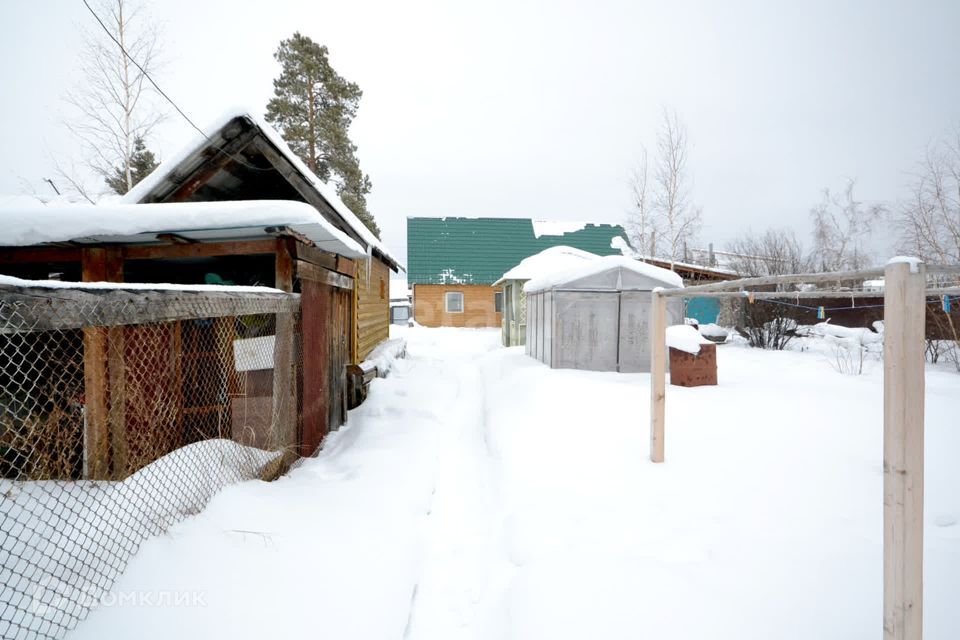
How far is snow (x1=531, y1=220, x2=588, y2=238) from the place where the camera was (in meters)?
25.7

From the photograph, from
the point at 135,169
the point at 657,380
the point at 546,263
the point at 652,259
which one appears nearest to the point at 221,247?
the point at 657,380

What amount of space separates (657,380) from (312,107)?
61.9 ft

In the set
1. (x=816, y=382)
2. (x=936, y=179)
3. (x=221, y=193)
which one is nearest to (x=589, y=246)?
(x=936, y=179)

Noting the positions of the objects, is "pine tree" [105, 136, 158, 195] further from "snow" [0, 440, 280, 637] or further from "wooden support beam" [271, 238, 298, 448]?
"snow" [0, 440, 280, 637]

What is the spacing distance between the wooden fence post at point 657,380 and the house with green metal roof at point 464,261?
719 inches

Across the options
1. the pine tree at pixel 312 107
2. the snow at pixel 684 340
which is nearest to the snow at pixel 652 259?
the snow at pixel 684 340

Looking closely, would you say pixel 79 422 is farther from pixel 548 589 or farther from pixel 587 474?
pixel 587 474

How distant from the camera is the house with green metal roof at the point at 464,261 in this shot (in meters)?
23.6

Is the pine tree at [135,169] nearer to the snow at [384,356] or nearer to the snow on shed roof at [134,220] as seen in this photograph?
the snow at [384,356]

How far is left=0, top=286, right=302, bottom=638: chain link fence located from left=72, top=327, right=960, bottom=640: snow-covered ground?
14.4 inches

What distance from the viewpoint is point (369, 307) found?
395 inches

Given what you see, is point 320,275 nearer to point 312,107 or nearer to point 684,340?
point 684,340

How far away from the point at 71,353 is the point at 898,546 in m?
6.97

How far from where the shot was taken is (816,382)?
8.16 metres
